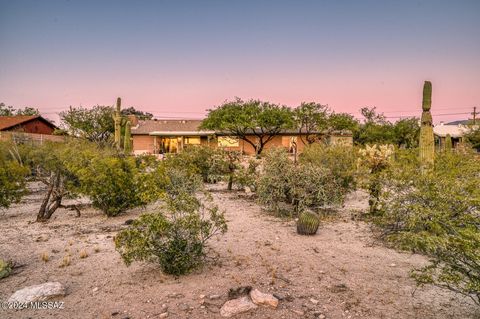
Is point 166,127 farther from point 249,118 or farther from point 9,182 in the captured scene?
point 9,182

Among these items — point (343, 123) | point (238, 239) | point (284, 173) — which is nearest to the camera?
point (238, 239)

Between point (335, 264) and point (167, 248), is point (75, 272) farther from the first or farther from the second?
point (335, 264)

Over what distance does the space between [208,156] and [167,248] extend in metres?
10.4

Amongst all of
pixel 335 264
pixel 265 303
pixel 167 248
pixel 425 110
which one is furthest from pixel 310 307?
pixel 425 110

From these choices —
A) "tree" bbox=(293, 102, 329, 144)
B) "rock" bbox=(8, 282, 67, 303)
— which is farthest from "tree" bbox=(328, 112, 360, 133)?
"rock" bbox=(8, 282, 67, 303)

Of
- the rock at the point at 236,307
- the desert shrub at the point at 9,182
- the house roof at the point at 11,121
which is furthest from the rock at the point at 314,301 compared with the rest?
the house roof at the point at 11,121

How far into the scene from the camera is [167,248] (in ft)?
17.9

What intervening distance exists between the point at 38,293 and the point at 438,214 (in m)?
5.71

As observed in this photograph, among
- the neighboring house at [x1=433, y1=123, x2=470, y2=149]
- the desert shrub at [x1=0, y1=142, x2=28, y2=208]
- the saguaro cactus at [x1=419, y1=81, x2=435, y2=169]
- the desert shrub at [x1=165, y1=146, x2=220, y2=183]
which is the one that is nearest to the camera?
the desert shrub at [x1=0, y1=142, x2=28, y2=208]

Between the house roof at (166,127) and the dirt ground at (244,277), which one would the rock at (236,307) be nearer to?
the dirt ground at (244,277)

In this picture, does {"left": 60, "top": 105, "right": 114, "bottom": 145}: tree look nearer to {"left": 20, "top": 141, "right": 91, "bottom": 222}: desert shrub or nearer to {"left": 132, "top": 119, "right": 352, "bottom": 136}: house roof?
{"left": 132, "top": 119, "right": 352, "bottom": 136}: house roof

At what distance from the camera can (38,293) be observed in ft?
14.9

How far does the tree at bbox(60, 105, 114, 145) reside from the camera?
38344 mm

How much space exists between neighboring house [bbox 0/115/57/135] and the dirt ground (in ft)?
93.6
